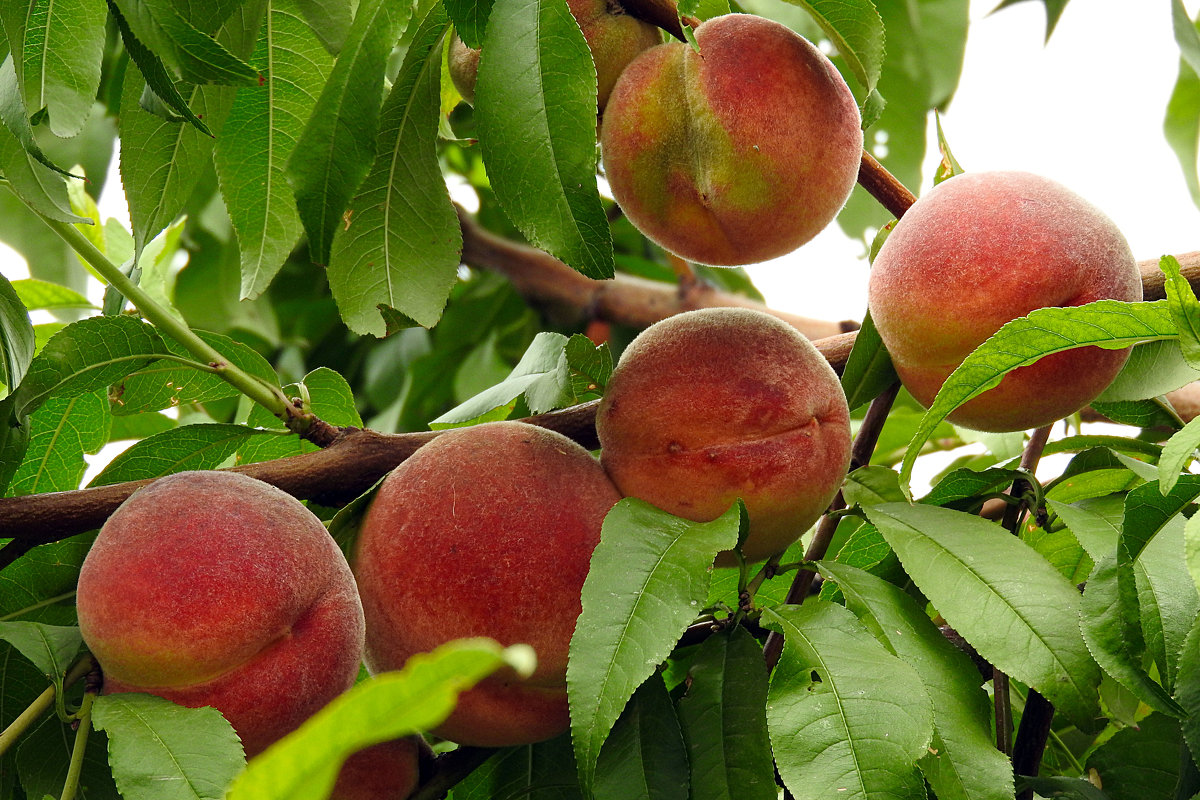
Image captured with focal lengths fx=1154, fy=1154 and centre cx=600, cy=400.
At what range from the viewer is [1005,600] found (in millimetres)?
805

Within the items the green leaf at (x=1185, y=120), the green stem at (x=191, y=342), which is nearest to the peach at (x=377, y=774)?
the green stem at (x=191, y=342)

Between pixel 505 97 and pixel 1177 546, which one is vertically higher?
pixel 505 97

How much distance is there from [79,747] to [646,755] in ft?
1.24

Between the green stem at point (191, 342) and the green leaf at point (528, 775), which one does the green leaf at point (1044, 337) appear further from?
the green stem at point (191, 342)

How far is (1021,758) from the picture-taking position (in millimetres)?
910

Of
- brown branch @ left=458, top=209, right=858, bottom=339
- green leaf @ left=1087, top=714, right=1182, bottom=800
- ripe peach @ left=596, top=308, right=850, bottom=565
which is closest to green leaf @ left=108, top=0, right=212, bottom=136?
ripe peach @ left=596, top=308, right=850, bottom=565

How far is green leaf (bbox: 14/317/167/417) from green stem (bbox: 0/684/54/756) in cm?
24

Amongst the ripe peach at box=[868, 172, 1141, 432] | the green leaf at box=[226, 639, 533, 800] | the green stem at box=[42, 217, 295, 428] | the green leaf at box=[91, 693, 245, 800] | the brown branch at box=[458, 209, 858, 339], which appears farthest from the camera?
the brown branch at box=[458, 209, 858, 339]

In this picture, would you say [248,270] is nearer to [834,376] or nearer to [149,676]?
[149,676]

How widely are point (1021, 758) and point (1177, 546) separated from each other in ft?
0.71

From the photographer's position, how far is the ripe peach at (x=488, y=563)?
2.71 ft

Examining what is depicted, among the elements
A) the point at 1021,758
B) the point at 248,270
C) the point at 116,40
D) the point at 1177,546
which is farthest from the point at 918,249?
the point at 116,40

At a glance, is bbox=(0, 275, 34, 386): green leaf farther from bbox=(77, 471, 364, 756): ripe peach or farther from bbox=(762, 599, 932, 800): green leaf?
bbox=(762, 599, 932, 800): green leaf

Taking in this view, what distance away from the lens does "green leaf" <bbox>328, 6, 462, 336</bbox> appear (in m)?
1.00
